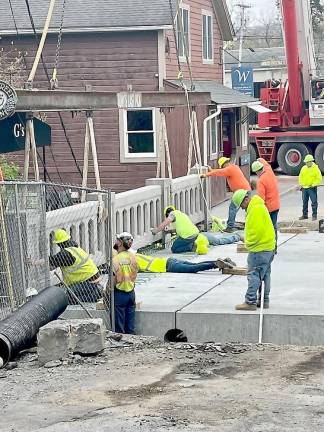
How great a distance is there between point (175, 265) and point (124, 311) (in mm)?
3241

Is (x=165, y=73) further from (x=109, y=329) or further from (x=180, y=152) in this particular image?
(x=109, y=329)

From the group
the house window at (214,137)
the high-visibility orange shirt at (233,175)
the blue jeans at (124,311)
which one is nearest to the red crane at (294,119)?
the house window at (214,137)

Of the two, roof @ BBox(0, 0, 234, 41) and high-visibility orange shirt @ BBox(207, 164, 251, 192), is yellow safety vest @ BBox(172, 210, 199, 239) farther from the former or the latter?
roof @ BBox(0, 0, 234, 41)

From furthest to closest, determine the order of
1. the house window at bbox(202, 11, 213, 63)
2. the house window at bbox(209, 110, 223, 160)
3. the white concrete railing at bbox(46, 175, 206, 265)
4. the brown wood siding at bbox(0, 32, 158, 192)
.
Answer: the house window at bbox(202, 11, 213, 63), the house window at bbox(209, 110, 223, 160), the brown wood siding at bbox(0, 32, 158, 192), the white concrete railing at bbox(46, 175, 206, 265)

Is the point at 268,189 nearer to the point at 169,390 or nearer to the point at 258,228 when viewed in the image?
the point at 258,228

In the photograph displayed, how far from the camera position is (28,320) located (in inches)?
468

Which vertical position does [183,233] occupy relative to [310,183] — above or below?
below

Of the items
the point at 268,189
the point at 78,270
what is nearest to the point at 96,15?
the point at 268,189

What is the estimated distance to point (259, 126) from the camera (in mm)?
39219

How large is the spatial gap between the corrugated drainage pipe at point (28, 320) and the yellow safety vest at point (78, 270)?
0.89 metres

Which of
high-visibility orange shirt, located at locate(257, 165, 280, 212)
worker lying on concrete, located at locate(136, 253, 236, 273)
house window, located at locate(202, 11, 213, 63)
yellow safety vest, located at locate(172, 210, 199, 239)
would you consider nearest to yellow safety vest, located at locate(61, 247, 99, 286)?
worker lying on concrete, located at locate(136, 253, 236, 273)

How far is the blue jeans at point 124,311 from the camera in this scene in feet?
44.5

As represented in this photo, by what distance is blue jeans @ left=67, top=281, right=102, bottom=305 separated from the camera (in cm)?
1393

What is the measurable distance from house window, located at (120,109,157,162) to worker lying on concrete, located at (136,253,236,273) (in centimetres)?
1005
